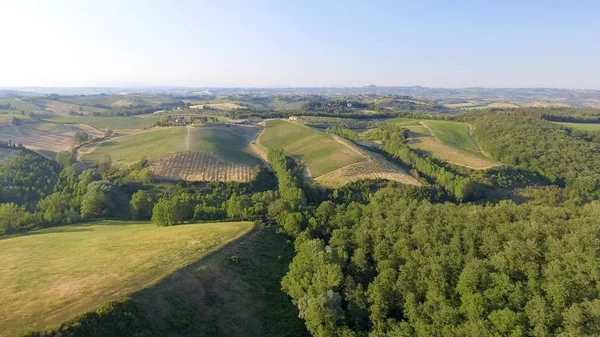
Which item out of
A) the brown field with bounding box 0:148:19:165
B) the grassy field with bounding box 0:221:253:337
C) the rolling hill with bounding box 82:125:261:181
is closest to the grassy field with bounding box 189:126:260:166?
the rolling hill with bounding box 82:125:261:181

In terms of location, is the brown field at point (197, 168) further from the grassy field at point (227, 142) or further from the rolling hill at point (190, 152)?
the grassy field at point (227, 142)

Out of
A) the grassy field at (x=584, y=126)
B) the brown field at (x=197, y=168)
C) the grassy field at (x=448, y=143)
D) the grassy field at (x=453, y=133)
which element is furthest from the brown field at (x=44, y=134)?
the grassy field at (x=584, y=126)

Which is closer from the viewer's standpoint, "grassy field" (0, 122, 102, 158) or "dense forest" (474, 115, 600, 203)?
"dense forest" (474, 115, 600, 203)

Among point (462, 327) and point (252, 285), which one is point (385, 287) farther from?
point (252, 285)

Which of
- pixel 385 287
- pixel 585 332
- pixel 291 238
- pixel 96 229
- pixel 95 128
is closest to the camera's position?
pixel 585 332

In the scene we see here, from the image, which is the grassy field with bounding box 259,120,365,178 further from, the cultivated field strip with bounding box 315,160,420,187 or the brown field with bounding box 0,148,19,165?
the brown field with bounding box 0,148,19,165

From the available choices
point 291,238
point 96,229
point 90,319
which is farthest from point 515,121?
point 90,319

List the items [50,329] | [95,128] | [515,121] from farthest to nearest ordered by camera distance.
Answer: [95,128] < [515,121] < [50,329]
